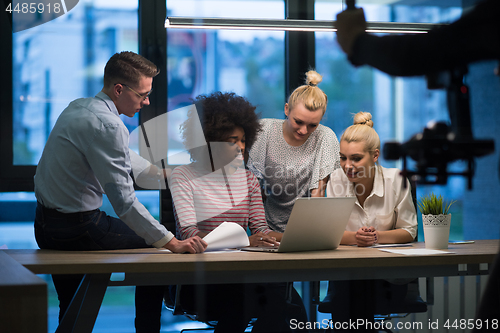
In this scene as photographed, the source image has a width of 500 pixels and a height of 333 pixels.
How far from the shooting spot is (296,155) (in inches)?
76.0

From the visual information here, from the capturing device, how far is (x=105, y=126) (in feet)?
4.38

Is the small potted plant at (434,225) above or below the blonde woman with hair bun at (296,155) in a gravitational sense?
below

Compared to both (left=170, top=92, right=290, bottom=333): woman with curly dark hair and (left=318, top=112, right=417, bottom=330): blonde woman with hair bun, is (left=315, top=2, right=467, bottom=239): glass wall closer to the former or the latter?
(left=318, top=112, right=417, bottom=330): blonde woman with hair bun

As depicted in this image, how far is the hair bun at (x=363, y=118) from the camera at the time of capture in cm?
168

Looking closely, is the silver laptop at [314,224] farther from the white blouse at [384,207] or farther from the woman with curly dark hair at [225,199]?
the white blouse at [384,207]

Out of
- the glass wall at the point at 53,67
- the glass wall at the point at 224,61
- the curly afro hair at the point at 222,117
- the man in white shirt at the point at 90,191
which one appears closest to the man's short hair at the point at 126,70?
the man in white shirt at the point at 90,191

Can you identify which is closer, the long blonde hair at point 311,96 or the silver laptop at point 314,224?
the silver laptop at point 314,224

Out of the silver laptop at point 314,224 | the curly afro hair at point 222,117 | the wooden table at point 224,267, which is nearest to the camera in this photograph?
the wooden table at point 224,267

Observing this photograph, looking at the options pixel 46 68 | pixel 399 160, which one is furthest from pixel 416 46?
pixel 46 68

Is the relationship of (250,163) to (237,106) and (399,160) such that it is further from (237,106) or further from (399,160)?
(399,160)

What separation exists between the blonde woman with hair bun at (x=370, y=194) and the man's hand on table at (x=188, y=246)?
1.62 feet

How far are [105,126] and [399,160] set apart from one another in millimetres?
914

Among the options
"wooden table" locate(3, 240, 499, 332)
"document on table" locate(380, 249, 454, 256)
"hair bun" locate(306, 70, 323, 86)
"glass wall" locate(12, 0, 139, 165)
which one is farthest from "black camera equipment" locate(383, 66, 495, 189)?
"glass wall" locate(12, 0, 139, 165)

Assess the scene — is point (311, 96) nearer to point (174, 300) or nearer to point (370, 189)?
point (370, 189)
